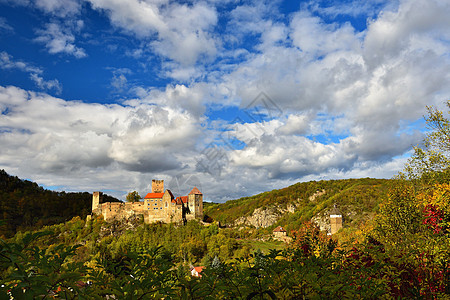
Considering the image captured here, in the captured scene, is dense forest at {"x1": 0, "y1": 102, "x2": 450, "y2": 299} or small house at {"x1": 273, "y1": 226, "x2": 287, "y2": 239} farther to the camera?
small house at {"x1": 273, "y1": 226, "x2": 287, "y2": 239}

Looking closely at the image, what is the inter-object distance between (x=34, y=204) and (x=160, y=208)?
263ft

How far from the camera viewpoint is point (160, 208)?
80.8 meters

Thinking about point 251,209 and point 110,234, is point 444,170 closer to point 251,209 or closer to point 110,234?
point 110,234

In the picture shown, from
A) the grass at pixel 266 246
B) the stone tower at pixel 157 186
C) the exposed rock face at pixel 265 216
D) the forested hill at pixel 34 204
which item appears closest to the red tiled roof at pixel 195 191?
the stone tower at pixel 157 186

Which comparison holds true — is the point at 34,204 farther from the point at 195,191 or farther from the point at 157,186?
the point at 195,191

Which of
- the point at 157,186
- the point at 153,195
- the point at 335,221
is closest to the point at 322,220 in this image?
the point at 335,221

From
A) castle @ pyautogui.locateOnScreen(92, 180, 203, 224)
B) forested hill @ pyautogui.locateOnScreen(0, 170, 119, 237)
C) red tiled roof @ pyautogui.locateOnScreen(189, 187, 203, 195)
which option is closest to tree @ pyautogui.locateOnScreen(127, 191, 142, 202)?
castle @ pyautogui.locateOnScreen(92, 180, 203, 224)

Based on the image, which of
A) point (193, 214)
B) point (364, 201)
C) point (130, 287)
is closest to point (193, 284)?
point (130, 287)

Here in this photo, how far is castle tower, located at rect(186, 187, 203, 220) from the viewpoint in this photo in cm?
8188

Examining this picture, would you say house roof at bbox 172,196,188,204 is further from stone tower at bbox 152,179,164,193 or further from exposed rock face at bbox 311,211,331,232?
exposed rock face at bbox 311,211,331,232

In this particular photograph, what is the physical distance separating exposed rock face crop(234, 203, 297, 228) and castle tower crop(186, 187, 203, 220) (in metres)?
49.4

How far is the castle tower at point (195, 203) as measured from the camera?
81.9m

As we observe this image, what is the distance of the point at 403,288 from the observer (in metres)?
6.09

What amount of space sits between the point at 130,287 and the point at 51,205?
147m
